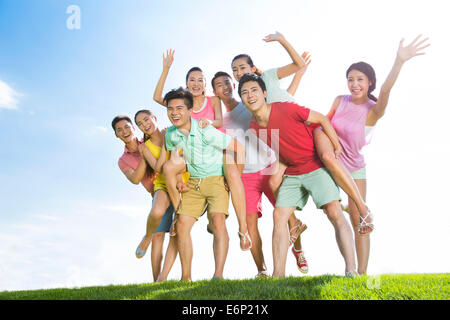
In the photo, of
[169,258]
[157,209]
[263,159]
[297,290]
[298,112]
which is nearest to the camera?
[297,290]

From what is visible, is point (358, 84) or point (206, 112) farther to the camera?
point (206, 112)

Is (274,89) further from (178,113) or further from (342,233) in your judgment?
(342,233)

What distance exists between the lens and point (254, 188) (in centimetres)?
645

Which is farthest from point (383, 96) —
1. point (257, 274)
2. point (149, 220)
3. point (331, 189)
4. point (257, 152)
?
point (149, 220)

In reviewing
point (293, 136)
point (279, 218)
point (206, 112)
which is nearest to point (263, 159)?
point (293, 136)

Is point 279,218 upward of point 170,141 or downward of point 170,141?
downward

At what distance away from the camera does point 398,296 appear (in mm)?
4340

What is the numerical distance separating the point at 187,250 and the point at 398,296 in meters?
2.85

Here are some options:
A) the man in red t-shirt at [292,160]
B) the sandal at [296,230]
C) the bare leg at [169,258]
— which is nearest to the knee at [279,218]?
the man in red t-shirt at [292,160]

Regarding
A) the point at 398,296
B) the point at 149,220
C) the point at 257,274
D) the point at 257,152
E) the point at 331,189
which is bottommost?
the point at 257,274

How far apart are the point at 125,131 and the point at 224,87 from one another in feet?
5.95

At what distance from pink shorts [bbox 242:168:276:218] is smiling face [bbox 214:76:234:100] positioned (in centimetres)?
132

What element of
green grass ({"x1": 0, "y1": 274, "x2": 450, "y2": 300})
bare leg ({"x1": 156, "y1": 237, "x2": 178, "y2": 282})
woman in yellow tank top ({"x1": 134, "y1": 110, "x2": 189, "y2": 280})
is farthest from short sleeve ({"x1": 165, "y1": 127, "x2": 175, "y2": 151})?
green grass ({"x1": 0, "y1": 274, "x2": 450, "y2": 300})
